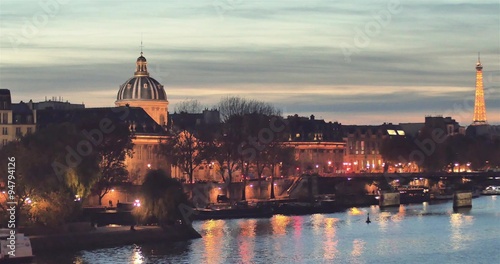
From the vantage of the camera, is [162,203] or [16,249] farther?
[162,203]

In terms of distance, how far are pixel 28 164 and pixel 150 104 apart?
7316 centimetres

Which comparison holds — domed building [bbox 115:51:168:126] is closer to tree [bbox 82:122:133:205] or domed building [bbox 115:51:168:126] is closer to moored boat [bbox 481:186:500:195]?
moored boat [bbox 481:186:500:195]

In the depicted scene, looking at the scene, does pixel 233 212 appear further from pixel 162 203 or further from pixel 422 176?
pixel 422 176

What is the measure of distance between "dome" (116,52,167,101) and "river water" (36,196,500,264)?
→ 154 feet

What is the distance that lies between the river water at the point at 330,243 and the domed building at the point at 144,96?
46110 millimetres

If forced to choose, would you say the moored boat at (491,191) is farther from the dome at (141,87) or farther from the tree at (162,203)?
the tree at (162,203)

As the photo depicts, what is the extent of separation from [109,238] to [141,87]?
240 feet

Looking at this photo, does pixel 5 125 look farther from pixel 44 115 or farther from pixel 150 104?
pixel 150 104

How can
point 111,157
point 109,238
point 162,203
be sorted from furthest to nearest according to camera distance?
point 111,157 < point 162,203 < point 109,238

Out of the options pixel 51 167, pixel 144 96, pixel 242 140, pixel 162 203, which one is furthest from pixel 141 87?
pixel 51 167

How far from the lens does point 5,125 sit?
110938mm

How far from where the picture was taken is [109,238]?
233 ft

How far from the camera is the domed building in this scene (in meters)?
143

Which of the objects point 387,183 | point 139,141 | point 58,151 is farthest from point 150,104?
point 58,151
